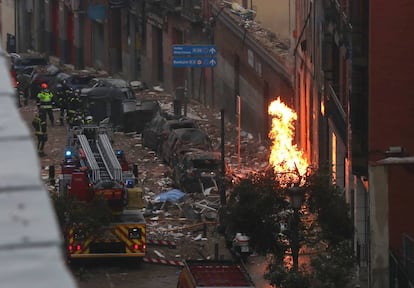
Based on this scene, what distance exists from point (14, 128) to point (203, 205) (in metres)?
25.4

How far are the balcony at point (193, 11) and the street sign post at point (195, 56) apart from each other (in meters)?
8.14

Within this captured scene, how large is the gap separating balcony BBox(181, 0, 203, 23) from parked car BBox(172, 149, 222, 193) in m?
17.0

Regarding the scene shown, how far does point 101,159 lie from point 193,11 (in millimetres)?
24151

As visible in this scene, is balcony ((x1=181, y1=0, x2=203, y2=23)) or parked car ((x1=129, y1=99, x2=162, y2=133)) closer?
parked car ((x1=129, y1=99, x2=162, y2=133))

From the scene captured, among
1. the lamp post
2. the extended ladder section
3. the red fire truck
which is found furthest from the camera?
the extended ladder section

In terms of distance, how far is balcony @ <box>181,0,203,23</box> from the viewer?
4852 centimetres

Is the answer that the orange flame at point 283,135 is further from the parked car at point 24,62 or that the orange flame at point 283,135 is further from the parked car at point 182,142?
the parked car at point 24,62

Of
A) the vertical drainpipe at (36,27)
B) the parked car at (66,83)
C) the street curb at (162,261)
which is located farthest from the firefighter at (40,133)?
the vertical drainpipe at (36,27)

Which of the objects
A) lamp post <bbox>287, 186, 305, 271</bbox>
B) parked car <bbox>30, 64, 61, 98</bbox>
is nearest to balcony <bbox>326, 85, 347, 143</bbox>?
lamp post <bbox>287, 186, 305, 271</bbox>

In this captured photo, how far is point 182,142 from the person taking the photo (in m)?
34.1

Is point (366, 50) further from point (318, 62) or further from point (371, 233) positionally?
point (318, 62)

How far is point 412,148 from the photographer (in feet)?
69.6

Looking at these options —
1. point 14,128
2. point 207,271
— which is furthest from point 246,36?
point 14,128

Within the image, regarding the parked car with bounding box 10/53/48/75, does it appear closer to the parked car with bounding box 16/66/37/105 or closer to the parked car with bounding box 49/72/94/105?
the parked car with bounding box 16/66/37/105
